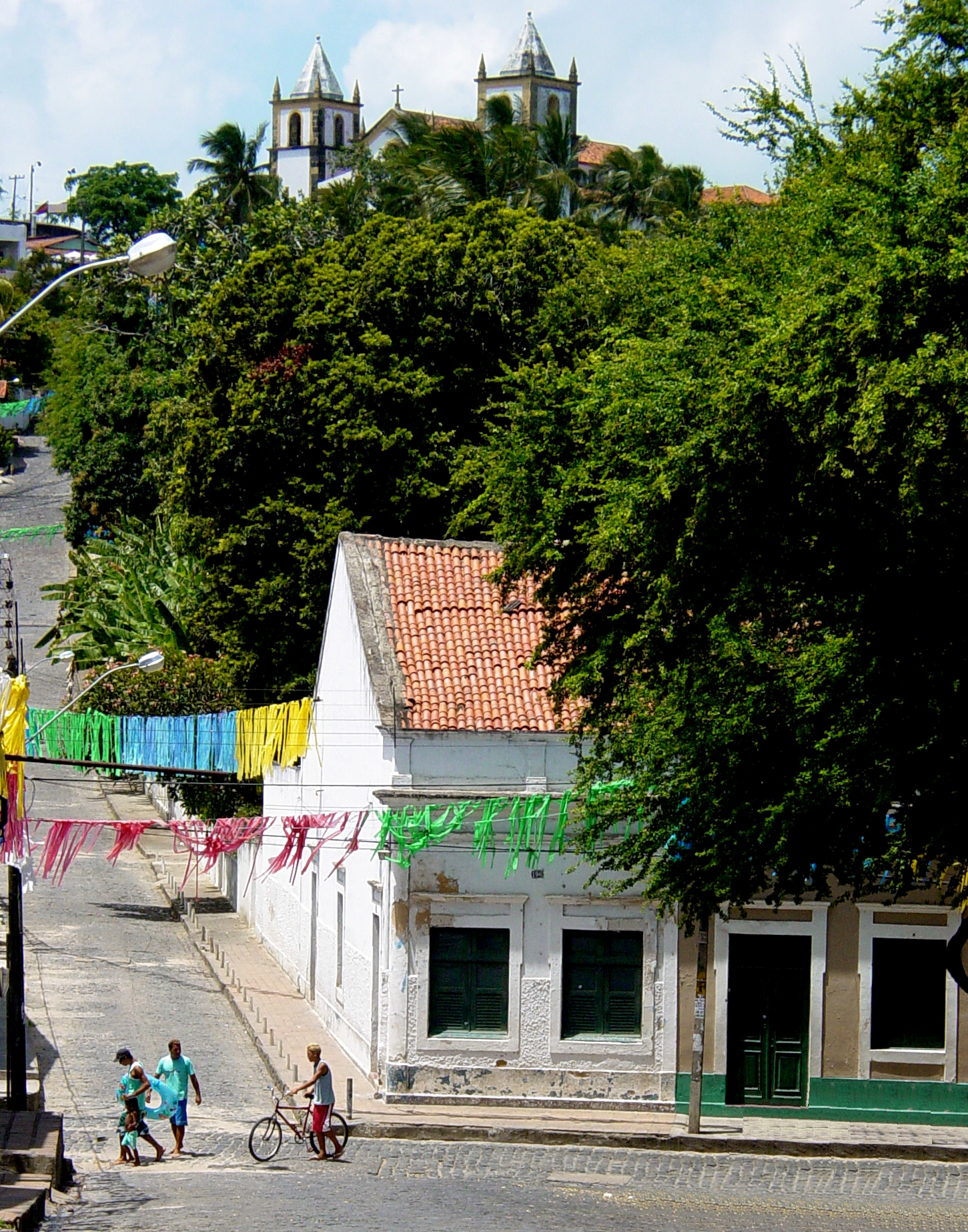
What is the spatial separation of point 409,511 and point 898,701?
62.9ft

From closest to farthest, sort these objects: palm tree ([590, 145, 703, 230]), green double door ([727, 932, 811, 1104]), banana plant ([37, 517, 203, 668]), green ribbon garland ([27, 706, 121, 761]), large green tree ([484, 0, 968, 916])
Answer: large green tree ([484, 0, 968, 916]) < green double door ([727, 932, 811, 1104]) < green ribbon garland ([27, 706, 121, 761]) < banana plant ([37, 517, 203, 668]) < palm tree ([590, 145, 703, 230])

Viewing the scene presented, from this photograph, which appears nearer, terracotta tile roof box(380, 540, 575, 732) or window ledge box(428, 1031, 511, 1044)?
window ledge box(428, 1031, 511, 1044)

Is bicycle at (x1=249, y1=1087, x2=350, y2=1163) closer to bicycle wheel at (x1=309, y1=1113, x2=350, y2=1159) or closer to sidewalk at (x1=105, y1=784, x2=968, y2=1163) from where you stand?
bicycle wheel at (x1=309, y1=1113, x2=350, y2=1159)

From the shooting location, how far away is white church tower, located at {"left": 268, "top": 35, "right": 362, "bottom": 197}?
12756cm

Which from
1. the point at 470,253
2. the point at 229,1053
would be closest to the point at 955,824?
the point at 229,1053

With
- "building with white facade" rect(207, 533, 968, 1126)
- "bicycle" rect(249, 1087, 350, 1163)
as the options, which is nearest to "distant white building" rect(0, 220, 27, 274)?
"building with white facade" rect(207, 533, 968, 1126)

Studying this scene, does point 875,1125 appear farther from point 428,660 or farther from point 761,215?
point 761,215

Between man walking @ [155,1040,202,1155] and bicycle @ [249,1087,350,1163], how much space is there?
2.53 ft

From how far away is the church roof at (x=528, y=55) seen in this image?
386 ft

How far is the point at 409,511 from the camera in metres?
33.3

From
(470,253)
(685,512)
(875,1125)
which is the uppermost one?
(470,253)

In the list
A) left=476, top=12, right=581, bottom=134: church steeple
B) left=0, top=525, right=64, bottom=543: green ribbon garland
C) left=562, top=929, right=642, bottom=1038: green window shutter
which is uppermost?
left=476, top=12, right=581, bottom=134: church steeple

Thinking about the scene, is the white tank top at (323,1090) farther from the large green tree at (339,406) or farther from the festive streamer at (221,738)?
the large green tree at (339,406)

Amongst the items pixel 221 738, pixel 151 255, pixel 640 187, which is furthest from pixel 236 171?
pixel 151 255
